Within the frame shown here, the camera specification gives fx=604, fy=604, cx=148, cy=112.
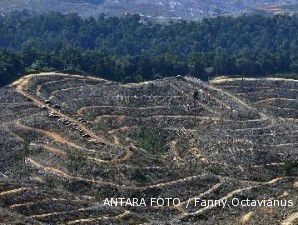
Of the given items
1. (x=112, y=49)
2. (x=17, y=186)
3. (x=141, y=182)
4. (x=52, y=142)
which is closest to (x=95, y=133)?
(x=52, y=142)

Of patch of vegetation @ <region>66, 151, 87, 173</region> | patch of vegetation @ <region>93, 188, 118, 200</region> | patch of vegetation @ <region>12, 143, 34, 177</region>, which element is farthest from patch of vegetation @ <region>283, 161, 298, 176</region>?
patch of vegetation @ <region>12, 143, 34, 177</region>

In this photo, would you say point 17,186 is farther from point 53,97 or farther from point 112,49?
point 112,49

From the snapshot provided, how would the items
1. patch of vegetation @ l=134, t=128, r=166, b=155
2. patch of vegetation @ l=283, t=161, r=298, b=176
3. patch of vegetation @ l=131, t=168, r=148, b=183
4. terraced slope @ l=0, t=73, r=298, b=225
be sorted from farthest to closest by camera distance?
patch of vegetation @ l=134, t=128, r=166, b=155 → patch of vegetation @ l=283, t=161, r=298, b=176 → patch of vegetation @ l=131, t=168, r=148, b=183 → terraced slope @ l=0, t=73, r=298, b=225

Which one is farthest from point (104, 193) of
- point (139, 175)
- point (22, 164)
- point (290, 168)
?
point (290, 168)

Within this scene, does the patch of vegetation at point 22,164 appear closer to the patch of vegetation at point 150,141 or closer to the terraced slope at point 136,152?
the terraced slope at point 136,152

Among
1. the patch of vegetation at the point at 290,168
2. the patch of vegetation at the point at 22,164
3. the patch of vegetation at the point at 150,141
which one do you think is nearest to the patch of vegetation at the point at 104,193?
the patch of vegetation at the point at 22,164

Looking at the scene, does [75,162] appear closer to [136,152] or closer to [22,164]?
[22,164]

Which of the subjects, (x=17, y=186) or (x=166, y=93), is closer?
(x=17, y=186)

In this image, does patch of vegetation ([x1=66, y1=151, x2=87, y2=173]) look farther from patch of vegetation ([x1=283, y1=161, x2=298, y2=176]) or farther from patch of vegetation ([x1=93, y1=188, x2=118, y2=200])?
patch of vegetation ([x1=283, y1=161, x2=298, y2=176])

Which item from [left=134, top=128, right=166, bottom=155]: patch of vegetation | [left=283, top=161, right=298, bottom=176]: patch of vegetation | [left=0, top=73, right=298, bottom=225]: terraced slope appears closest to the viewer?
[left=0, top=73, right=298, bottom=225]: terraced slope
